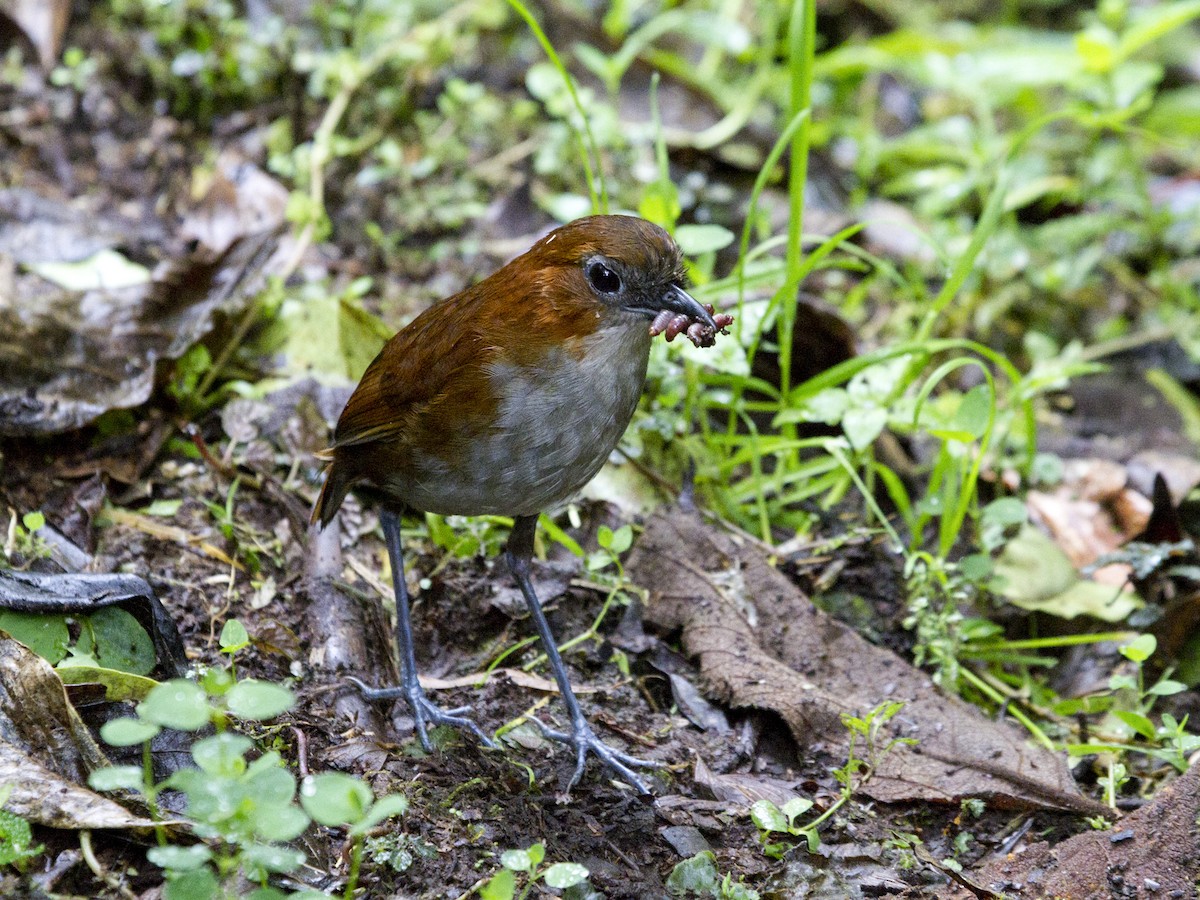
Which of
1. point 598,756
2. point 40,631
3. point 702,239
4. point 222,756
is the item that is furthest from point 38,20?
point 222,756

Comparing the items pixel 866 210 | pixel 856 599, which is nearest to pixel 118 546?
pixel 856 599

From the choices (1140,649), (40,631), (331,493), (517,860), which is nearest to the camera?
(517,860)

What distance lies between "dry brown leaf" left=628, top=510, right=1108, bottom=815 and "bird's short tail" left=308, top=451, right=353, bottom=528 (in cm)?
97

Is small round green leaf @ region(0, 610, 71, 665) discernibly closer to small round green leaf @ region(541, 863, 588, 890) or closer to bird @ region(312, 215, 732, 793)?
bird @ region(312, 215, 732, 793)

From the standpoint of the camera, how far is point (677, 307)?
10.3ft

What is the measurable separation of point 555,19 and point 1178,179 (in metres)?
3.52

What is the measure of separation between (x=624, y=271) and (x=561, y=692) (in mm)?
1222

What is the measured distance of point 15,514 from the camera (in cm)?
370

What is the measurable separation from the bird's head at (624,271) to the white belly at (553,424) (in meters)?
0.07

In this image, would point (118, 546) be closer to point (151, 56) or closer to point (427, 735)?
point (427, 735)

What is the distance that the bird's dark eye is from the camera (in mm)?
3125

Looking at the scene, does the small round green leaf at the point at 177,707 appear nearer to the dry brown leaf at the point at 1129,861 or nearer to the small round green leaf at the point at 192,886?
the small round green leaf at the point at 192,886

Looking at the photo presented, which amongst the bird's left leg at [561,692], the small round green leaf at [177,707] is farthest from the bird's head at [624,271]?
the small round green leaf at [177,707]

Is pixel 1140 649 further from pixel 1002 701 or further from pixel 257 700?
pixel 257 700
